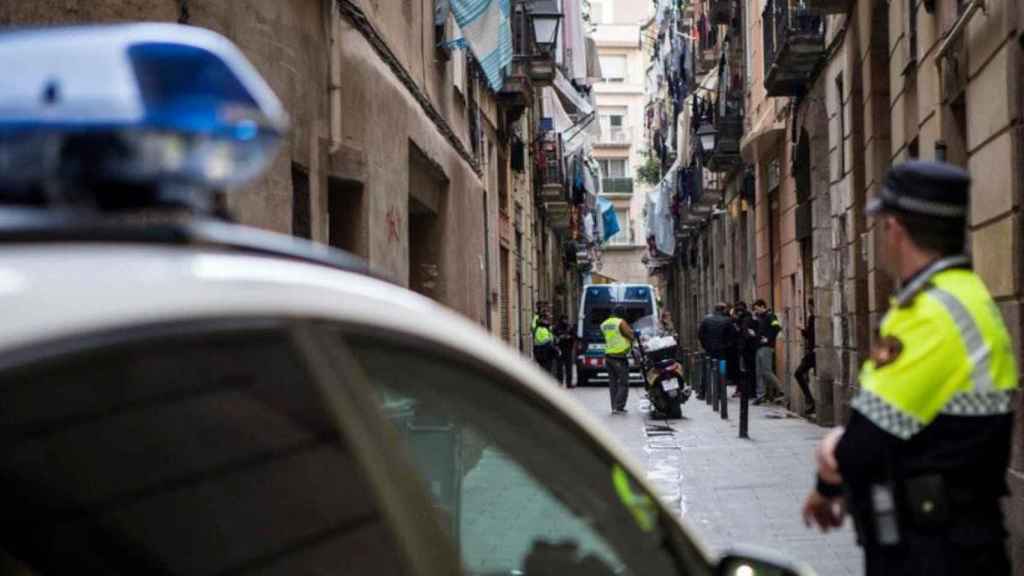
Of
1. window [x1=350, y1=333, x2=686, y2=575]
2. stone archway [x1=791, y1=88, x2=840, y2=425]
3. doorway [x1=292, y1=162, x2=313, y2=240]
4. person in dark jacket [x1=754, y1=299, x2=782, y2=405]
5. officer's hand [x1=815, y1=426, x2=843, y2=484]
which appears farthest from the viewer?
person in dark jacket [x1=754, y1=299, x2=782, y2=405]

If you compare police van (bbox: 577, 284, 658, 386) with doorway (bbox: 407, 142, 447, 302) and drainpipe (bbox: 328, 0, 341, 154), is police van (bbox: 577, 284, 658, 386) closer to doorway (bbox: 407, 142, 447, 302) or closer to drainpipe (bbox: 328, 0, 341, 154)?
doorway (bbox: 407, 142, 447, 302)

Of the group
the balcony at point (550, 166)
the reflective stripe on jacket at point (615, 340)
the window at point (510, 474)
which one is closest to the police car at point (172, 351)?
the window at point (510, 474)

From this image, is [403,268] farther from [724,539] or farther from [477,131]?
[477,131]

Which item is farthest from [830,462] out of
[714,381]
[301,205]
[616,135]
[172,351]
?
[616,135]

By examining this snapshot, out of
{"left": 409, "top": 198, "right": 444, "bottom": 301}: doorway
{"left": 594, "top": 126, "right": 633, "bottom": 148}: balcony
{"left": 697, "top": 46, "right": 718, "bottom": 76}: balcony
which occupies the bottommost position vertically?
{"left": 409, "top": 198, "right": 444, "bottom": 301}: doorway

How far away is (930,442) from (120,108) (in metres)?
2.55

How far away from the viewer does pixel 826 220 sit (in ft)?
64.4

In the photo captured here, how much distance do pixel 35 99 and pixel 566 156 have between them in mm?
42372

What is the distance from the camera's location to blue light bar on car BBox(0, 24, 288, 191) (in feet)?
4.85

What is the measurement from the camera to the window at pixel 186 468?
1.43m

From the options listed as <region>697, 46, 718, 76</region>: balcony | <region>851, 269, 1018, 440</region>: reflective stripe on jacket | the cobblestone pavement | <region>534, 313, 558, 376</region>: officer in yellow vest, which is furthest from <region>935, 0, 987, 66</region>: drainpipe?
<region>697, 46, 718, 76</region>: balcony

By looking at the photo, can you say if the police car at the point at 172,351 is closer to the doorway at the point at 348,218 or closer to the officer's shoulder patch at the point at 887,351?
the officer's shoulder patch at the point at 887,351

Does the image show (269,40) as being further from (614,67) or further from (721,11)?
(614,67)

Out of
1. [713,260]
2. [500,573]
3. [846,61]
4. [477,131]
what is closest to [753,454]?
[846,61]
